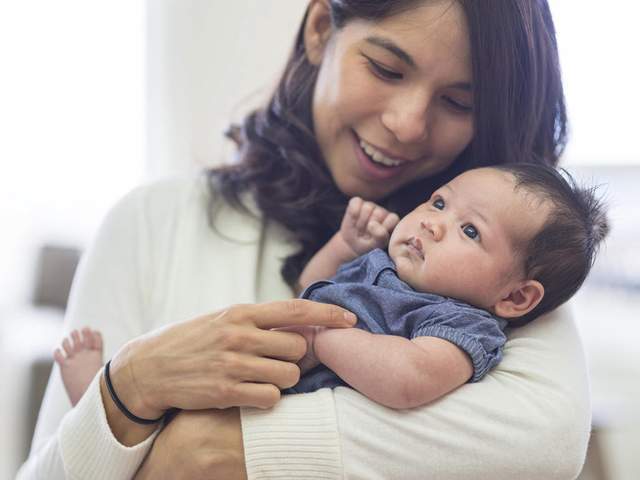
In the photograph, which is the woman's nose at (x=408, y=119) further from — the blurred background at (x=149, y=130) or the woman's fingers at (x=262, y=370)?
the blurred background at (x=149, y=130)

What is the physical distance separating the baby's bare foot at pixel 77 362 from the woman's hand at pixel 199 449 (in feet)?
0.98

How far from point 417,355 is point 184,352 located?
34cm

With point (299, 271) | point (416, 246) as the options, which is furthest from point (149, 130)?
point (416, 246)

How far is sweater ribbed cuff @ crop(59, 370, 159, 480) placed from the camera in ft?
3.35

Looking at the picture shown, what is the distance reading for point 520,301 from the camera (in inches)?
43.9

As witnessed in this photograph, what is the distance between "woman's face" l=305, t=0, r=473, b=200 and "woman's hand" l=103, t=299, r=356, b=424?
434 millimetres

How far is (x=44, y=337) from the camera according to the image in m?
2.35

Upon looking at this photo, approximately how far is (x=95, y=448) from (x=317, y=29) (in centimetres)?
94

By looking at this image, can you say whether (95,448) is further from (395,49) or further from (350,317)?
(395,49)

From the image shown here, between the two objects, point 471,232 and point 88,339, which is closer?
point 471,232

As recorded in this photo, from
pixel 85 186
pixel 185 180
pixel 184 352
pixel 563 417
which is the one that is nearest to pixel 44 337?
pixel 85 186

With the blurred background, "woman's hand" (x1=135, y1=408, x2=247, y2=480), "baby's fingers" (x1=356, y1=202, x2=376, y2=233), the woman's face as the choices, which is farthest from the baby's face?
the blurred background

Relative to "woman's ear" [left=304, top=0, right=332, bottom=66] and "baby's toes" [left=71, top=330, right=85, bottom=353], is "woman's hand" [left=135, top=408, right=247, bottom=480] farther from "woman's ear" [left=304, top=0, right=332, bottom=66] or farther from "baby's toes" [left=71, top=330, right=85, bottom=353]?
"woman's ear" [left=304, top=0, right=332, bottom=66]

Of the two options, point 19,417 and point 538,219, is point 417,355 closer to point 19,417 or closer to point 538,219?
point 538,219
